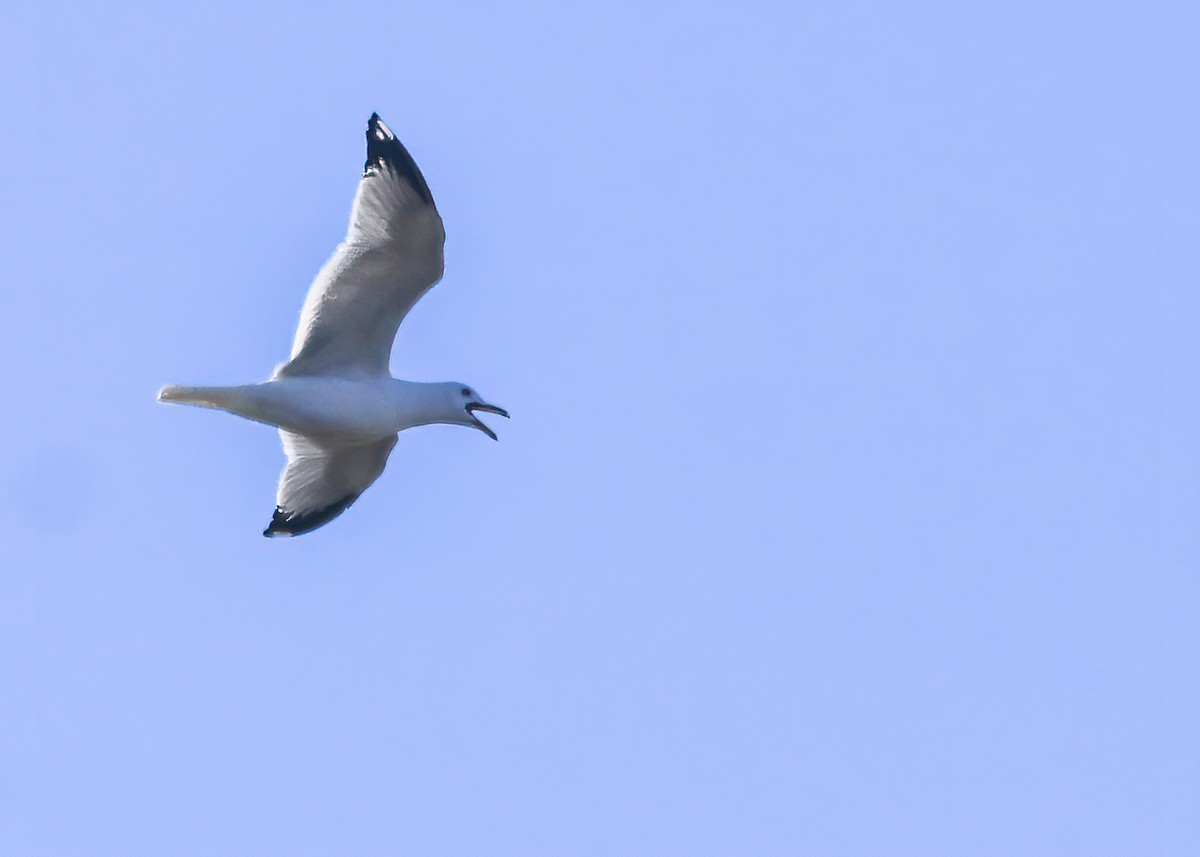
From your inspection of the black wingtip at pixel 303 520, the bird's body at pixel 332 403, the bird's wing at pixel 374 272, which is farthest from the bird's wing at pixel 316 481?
the bird's wing at pixel 374 272

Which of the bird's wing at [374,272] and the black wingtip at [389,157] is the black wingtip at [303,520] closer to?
the bird's wing at [374,272]

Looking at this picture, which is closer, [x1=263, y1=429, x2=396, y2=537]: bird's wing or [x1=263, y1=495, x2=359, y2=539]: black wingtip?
[x1=263, y1=429, x2=396, y2=537]: bird's wing

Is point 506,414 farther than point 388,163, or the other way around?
point 506,414

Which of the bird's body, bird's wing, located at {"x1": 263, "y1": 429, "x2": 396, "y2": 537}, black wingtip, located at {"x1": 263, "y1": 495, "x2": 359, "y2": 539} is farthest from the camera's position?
black wingtip, located at {"x1": 263, "y1": 495, "x2": 359, "y2": 539}

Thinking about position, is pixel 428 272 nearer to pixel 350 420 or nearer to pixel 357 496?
pixel 350 420

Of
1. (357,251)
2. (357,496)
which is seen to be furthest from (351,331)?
(357,496)

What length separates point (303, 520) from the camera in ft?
60.0

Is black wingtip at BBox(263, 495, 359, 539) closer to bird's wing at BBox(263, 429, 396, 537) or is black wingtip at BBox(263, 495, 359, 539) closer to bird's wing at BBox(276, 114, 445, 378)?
bird's wing at BBox(263, 429, 396, 537)

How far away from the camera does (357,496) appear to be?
716 inches

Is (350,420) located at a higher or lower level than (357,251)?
lower

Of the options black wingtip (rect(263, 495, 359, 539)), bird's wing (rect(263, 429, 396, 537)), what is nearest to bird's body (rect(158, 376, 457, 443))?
bird's wing (rect(263, 429, 396, 537))

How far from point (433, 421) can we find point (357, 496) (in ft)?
4.26

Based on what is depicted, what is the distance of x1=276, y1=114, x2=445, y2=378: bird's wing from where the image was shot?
1641 centimetres

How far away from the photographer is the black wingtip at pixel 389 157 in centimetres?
1634
